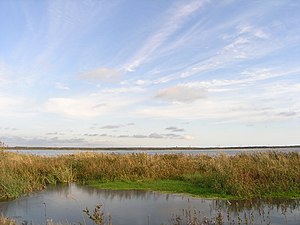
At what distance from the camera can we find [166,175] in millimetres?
18812

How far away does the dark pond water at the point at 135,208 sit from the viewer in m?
10.0

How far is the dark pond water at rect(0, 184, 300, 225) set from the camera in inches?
396

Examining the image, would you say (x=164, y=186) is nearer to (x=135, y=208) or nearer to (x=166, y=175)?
(x=166, y=175)

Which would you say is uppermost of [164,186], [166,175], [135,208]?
[166,175]

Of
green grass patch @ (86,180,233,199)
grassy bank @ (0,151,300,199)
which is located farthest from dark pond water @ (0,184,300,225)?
grassy bank @ (0,151,300,199)

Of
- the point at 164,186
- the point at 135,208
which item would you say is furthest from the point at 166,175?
the point at 135,208

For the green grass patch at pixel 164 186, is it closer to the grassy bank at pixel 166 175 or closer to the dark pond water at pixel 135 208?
the grassy bank at pixel 166 175

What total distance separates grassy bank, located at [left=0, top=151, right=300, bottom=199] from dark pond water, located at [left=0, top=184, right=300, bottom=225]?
1179mm

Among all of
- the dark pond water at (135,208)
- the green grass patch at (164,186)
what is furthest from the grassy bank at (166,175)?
the dark pond water at (135,208)

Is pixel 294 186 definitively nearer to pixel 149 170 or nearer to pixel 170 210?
pixel 170 210

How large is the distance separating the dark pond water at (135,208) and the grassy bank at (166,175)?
46.4 inches

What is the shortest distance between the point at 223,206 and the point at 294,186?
4299 millimetres

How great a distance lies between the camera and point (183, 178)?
18000 millimetres

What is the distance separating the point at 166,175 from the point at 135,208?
712 centimetres
